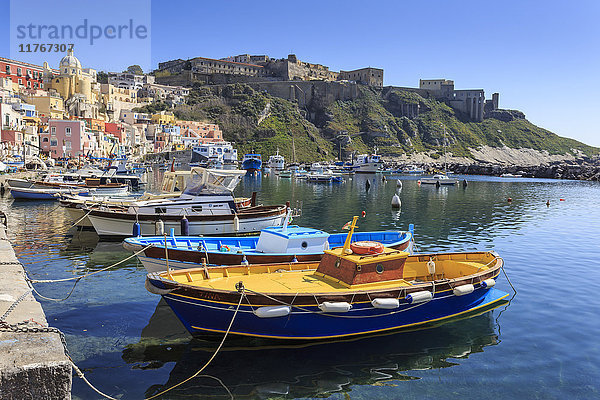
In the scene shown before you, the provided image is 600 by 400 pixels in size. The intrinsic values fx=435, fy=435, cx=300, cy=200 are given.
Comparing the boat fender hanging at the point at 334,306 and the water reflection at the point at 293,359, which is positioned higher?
the boat fender hanging at the point at 334,306

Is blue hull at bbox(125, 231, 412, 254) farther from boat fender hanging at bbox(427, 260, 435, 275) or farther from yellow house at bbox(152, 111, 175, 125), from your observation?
yellow house at bbox(152, 111, 175, 125)

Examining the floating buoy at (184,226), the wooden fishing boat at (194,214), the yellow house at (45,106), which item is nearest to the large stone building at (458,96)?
the yellow house at (45,106)

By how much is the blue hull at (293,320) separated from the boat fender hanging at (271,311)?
0.74 ft

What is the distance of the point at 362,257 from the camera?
36.4 ft

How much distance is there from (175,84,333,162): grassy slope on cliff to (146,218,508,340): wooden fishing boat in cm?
11633

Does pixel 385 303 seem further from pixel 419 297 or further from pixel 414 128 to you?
pixel 414 128

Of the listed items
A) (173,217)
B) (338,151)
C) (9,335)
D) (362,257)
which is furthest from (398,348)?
(338,151)

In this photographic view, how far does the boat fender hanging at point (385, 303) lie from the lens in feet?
33.2

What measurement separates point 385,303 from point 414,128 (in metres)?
160

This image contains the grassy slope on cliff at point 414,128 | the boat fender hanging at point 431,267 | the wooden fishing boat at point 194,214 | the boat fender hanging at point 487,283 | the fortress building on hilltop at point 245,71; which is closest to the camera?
the boat fender hanging at point 487,283

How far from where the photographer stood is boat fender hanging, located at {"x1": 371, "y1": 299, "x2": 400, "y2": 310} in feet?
33.2

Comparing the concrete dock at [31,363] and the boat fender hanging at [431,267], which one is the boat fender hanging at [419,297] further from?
the concrete dock at [31,363]

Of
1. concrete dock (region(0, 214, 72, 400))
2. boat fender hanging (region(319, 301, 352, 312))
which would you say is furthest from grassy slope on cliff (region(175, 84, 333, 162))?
concrete dock (region(0, 214, 72, 400))

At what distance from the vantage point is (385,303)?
1015cm
